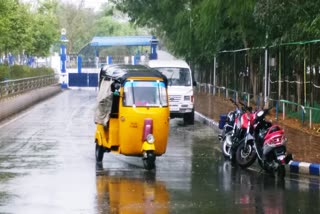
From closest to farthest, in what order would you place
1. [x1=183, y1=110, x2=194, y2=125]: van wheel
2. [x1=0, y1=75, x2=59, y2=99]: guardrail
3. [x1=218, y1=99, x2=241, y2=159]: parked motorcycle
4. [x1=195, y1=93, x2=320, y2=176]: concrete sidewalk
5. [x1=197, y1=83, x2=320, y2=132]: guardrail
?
[x1=195, y1=93, x2=320, y2=176]: concrete sidewalk, [x1=218, y1=99, x2=241, y2=159]: parked motorcycle, [x1=197, y1=83, x2=320, y2=132]: guardrail, [x1=183, y1=110, x2=194, y2=125]: van wheel, [x1=0, y1=75, x2=59, y2=99]: guardrail

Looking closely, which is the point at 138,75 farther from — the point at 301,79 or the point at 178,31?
the point at 178,31

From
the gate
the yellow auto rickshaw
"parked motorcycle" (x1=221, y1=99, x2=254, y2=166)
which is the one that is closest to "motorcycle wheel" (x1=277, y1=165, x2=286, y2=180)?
"parked motorcycle" (x1=221, y1=99, x2=254, y2=166)

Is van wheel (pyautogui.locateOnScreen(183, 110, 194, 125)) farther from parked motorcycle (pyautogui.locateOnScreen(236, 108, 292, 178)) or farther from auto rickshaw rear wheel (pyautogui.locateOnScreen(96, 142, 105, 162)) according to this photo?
parked motorcycle (pyautogui.locateOnScreen(236, 108, 292, 178))

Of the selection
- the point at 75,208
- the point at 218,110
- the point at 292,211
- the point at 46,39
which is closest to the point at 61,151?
the point at 75,208

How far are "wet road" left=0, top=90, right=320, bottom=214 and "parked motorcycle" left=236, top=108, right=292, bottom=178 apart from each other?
0.90 ft

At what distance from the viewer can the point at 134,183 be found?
12.2 meters

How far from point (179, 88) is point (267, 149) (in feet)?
41.1

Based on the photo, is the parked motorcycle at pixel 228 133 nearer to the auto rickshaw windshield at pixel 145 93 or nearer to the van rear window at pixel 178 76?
the auto rickshaw windshield at pixel 145 93

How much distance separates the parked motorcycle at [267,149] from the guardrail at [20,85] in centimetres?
1593

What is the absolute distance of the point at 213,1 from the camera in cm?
2147

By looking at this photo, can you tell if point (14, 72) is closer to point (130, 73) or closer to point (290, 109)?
point (290, 109)

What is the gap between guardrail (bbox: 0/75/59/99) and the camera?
1146 inches

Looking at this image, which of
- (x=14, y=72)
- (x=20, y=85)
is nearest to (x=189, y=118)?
(x=20, y=85)

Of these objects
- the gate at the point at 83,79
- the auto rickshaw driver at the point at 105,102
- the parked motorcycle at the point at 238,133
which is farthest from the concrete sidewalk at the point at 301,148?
the gate at the point at 83,79
